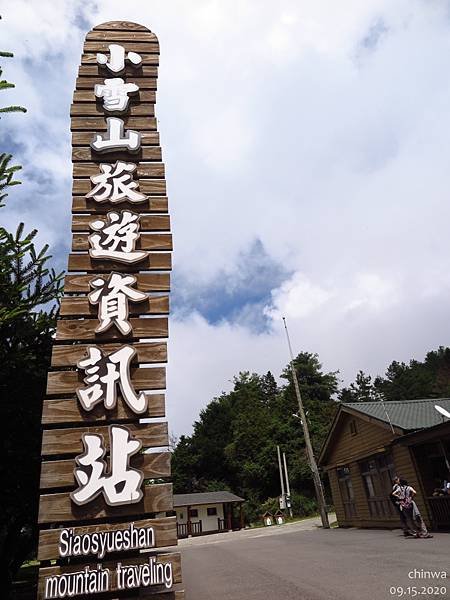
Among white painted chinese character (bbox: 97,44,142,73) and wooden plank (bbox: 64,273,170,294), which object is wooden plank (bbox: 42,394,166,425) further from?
white painted chinese character (bbox: 97,44,142,73)

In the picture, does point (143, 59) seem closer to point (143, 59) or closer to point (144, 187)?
point (143, 59)

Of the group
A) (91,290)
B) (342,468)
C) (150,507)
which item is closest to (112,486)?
(150,507)

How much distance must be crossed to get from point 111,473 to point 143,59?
573 centimetres

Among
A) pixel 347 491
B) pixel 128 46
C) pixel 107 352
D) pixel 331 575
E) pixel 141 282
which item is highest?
pixel 128 46

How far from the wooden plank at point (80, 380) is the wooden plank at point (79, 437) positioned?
0.38 metres

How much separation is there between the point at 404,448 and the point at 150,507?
42.4 ft

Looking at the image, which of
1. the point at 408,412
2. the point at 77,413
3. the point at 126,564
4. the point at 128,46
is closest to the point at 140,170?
the point at 128,46

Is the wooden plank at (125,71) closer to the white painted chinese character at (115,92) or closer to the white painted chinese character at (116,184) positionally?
the white painted chinese character at (115,92)

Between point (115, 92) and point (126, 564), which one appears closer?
point (126, 564)

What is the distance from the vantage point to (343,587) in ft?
20.4

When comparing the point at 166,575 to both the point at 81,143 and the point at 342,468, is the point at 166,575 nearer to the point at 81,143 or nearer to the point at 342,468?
the point at 81,143

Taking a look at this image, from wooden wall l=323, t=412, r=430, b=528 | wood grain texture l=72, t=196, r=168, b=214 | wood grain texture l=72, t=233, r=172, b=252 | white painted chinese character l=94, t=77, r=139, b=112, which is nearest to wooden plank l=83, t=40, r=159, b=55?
white painted chinese character l=94, t=77, r=139, b=112

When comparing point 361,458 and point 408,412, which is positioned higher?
point 408,412

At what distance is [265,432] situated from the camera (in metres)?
48.6
